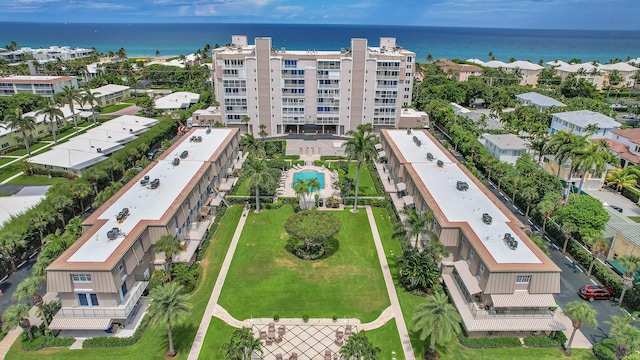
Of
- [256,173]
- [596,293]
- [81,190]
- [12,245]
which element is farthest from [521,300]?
[81,190]

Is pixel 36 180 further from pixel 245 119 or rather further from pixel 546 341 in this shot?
pixel 546 341

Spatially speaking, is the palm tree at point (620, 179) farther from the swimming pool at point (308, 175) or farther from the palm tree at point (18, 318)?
the palm tree at point (18, 318)

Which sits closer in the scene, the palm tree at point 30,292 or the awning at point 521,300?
the palm tree at point 30,292

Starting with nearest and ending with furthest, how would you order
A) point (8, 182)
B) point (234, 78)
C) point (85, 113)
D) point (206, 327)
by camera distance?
1. point (206, 327)
2. point (8, 182)
3. point (234, 78)
4. point (85, 113)

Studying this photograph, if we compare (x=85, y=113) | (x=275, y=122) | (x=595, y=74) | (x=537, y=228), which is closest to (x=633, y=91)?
(x=595, y=74)

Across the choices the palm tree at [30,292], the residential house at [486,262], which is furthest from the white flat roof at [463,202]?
the palm tree at [30,292]

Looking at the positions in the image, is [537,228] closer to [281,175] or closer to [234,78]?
[281,175]
